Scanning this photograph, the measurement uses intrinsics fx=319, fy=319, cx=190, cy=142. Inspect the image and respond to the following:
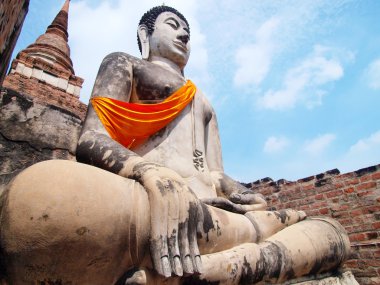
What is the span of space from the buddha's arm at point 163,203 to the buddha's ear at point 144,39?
3.74ft

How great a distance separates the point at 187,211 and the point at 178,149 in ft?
2.63

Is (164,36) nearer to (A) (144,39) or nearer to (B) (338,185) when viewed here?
(A) (144,39)

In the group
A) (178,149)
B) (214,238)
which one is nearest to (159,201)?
(214,238)

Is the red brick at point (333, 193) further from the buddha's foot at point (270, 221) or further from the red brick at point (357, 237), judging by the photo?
the buddha's foot at point (270, 221)

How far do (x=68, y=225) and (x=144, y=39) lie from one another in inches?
76.0

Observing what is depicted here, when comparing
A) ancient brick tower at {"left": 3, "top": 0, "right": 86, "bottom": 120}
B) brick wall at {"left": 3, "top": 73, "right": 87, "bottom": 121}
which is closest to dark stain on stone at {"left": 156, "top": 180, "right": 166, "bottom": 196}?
ancient brick tower at {"left": 3, "top": 0, "right": 86, "bottom": 120}

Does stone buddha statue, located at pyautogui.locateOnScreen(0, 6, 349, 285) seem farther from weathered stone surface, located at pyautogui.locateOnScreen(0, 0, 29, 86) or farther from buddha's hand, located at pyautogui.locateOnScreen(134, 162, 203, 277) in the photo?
weathered stone surface, located at pyautogui.locateOnScreen(0, 0, 29, 86)

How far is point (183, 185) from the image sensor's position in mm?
1175

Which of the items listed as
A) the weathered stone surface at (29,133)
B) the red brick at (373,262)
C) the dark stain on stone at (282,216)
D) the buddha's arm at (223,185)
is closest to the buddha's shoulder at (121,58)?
the weathered stone surface at (29,133)

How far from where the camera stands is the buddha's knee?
0.83 meters

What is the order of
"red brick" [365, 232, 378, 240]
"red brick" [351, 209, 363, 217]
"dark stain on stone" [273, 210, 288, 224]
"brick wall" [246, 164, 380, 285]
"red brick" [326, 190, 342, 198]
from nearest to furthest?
"dark stain on stone" [273, 210, 288, 224] → "brick wall" [246, 164, 380, 285] → "red brick" [365, 232, 378, 240] → "red brick" [351, 209, 363, 217] → "red brick" [326, 190, 342, 198]

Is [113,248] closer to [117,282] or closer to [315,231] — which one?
[117,282]

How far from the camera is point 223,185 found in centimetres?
204

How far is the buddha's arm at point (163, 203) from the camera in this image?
100 centimetres
